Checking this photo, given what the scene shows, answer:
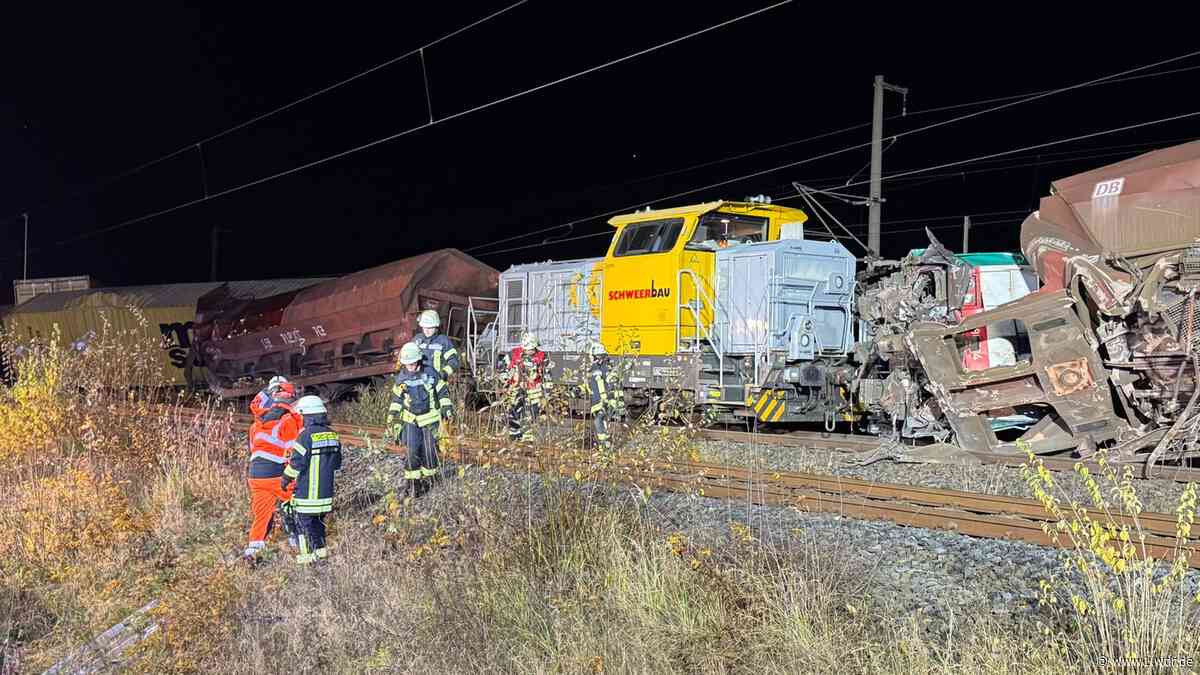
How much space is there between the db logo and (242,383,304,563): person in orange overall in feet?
24.9

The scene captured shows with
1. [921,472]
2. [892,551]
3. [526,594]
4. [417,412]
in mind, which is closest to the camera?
[526,594]

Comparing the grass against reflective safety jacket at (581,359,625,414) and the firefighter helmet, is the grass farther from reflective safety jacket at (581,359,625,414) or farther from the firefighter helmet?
reflective safety jacket at (581,359,625,414)

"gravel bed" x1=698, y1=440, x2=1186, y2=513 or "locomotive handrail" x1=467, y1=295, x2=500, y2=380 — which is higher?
"locomotive handrail" x1=467, y1=295, x2=500, y2=380

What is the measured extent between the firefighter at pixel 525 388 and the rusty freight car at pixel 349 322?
11.5 feet

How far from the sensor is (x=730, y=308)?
12.8 metres

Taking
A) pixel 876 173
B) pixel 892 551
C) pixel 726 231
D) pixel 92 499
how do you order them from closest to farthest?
pixel 892 551 < pixel 92 499 < pixel 726 231 < pixel 876 173

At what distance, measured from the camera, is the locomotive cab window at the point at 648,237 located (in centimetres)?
1305

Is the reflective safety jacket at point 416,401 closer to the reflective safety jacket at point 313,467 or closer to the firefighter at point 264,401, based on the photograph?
the firefighter at point 264,401

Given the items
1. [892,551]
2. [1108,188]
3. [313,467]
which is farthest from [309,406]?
[1108,188]

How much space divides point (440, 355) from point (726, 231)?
5.57 metres

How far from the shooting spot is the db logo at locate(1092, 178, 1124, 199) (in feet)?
30.7

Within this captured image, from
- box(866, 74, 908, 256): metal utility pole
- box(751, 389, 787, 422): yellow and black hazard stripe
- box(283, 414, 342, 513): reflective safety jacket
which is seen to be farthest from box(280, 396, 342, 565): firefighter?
box(866, 74, 908, 256): metal utility pole

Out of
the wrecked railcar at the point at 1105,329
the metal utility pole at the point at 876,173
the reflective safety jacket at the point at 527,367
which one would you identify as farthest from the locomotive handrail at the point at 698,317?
the metal utility pole at the point at 876,173

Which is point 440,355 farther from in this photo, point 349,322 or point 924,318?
point 349,322
